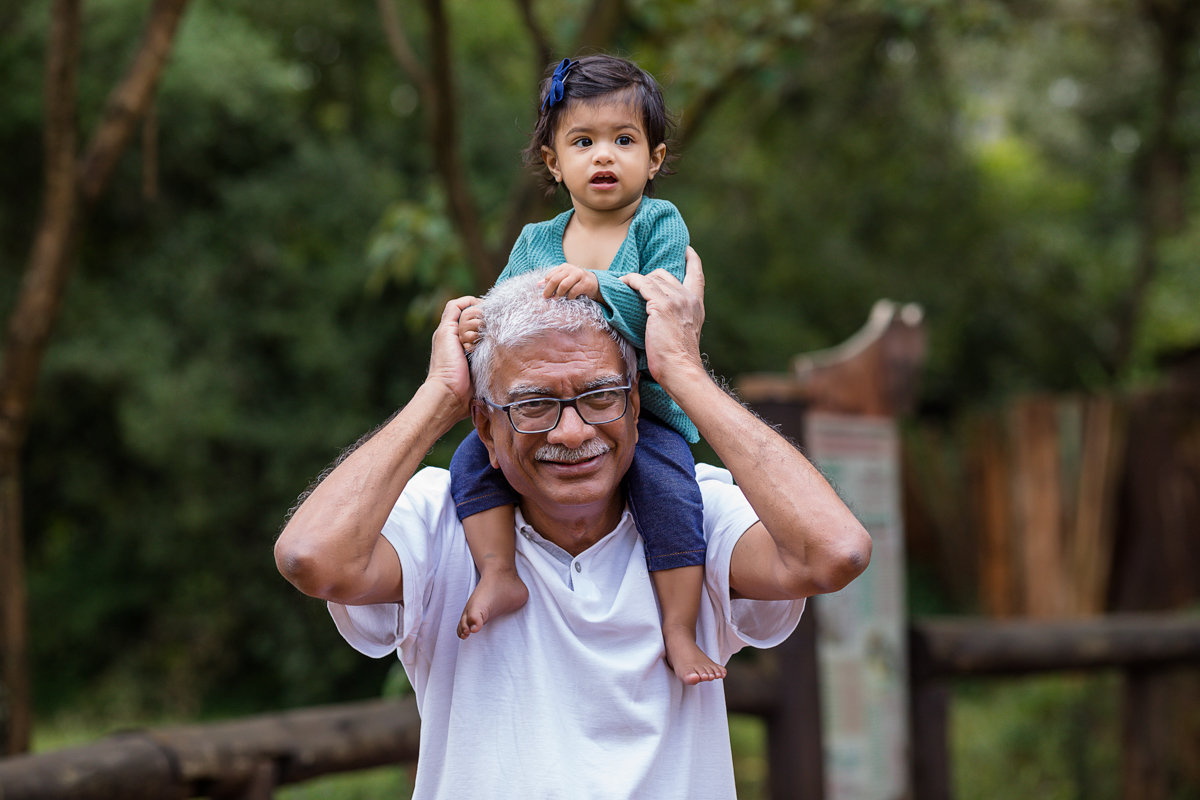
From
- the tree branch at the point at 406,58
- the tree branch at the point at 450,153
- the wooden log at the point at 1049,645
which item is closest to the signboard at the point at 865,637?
the wooden log at the point at 1049,645

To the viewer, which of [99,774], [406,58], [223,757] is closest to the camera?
[99,774]

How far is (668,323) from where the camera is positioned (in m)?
2.01

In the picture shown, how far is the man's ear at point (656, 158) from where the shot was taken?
2.20m

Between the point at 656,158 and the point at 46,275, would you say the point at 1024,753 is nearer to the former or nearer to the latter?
the point at 656,158

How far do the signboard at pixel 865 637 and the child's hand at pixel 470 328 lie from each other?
2.15m

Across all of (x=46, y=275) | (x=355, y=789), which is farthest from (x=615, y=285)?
(x=355, y=789)

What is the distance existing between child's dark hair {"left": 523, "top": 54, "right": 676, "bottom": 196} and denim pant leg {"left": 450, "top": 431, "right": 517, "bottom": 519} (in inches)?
25.0

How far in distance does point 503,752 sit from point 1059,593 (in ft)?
20.7

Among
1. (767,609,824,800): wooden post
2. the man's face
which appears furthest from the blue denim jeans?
(767,609,824,800): wooden post

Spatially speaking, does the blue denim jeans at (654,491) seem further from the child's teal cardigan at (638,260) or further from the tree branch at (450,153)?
the tree branch at (450,153)

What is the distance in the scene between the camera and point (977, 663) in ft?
15.5

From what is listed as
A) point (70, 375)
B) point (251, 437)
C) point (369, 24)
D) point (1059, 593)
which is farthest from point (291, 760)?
point (369, 24)

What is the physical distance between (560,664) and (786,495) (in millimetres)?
517

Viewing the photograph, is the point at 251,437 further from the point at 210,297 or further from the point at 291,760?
the point at 291,760
